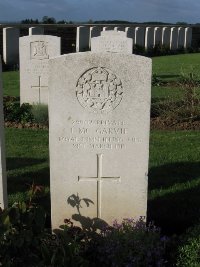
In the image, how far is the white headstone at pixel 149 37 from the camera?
25987 mm

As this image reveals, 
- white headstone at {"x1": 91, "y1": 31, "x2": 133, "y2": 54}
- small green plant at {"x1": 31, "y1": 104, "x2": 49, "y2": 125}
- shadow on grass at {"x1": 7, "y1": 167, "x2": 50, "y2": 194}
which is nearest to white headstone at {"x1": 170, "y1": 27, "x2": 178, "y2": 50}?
white headstone at {"x1": 91, "y1": 31, "x2": 133, "y2": 54}

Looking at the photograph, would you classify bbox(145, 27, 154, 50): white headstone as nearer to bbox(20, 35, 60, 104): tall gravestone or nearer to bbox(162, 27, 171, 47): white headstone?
bbox(162, 27, 171, 47): white headstone

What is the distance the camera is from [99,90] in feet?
13.6

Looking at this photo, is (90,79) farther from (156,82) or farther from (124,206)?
(156,82)

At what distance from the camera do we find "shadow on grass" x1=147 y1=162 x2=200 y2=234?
4.85 meters

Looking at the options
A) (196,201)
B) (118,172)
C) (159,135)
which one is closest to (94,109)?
(118,172)

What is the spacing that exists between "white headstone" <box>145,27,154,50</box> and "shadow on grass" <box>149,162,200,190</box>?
1964 centimetres

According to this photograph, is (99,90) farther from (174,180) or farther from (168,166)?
(168,166)

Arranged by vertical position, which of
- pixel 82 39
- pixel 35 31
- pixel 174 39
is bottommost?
pixel 82 39

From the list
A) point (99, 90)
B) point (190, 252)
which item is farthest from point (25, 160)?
point (190, 252)

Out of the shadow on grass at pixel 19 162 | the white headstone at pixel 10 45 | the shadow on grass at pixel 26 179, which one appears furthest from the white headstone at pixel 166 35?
the shadow on grass at pixel 26 179

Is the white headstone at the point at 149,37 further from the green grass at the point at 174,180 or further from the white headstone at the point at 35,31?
the green grass at the point at 174,180

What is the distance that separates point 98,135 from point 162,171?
2.30 metres

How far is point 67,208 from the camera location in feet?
14.6
